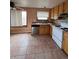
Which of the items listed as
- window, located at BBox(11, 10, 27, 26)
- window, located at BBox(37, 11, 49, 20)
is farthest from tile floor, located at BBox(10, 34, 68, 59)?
window, located at BBox(37, 11, 49, 20)

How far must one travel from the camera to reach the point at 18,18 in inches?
354

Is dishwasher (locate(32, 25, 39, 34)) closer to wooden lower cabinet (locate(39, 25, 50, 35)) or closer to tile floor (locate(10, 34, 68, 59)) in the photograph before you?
wooden lower cabinet (locate(39, 25, 50, 35))

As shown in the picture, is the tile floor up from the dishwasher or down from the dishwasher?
down

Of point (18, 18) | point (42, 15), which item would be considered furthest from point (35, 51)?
point (42, 15)

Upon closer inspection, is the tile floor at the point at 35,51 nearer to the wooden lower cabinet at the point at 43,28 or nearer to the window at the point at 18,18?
the wooden lower cabinet at the point at 43,28

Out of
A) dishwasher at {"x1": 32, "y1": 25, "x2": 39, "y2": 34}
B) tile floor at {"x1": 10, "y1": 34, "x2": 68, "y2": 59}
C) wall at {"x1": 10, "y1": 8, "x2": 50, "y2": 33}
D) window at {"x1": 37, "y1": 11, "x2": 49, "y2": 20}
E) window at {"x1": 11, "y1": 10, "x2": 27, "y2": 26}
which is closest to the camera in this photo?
tile floor at {"x1": 10, "y1": 34, "x2": 68, "y2": 59}

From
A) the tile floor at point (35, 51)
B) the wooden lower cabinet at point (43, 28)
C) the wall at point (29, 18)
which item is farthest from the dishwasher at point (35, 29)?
→ the tile floor at point (35, 51)

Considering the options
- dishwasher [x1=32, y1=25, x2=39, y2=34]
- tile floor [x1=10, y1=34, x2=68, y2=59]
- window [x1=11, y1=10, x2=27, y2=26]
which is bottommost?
tile floor [x1=10, y1=34, x2=68, y2=59]

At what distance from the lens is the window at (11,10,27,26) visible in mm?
8843

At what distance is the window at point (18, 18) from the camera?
348 inches

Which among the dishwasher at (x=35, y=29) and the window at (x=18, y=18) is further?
the window at (x=18, y=18)

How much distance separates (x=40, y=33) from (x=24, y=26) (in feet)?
5.74
